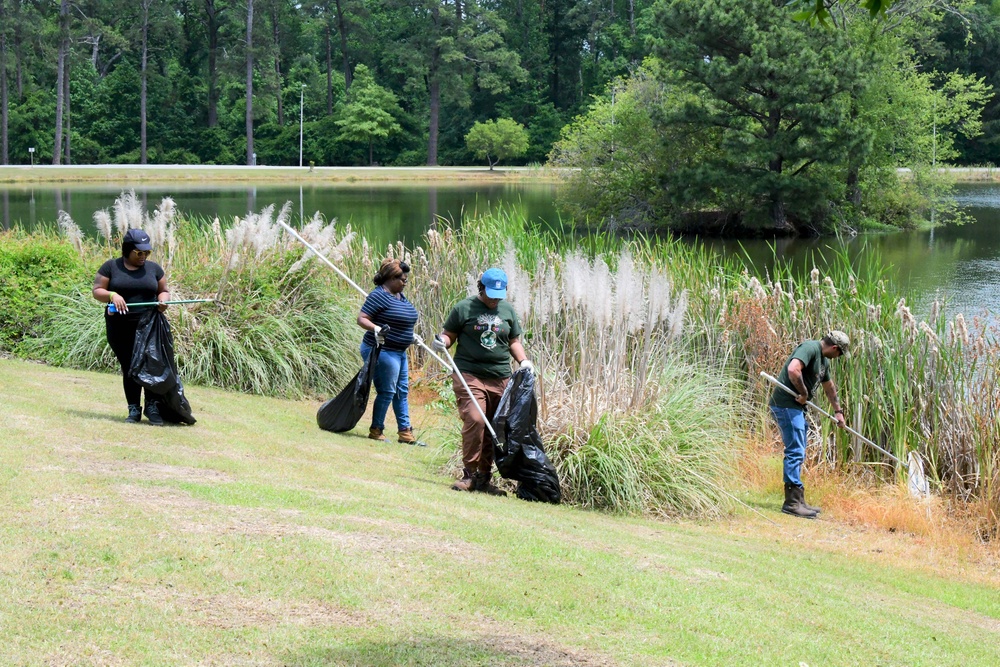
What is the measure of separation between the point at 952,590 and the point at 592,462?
8.76ft

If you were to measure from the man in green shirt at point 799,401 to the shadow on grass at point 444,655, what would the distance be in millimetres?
5020

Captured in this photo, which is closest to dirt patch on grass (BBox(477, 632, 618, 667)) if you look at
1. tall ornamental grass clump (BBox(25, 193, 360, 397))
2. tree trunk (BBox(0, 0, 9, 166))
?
tall ornamental grass clump (BBox(25, 193, 360, 397))

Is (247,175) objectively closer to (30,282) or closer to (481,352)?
(30,282)

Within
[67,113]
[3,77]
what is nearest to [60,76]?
[67,113]

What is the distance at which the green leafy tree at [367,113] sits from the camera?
77312mm

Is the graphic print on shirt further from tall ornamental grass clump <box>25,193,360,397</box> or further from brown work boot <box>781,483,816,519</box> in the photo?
tall ornamental grass clump <box>25,193,360,397</box>

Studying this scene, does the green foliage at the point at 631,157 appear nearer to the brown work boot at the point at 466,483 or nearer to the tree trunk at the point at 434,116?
the brown work boot at the point at 466,483

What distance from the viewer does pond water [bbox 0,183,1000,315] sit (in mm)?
25375

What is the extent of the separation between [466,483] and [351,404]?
2116 mm

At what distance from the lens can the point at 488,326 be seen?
26.0ft

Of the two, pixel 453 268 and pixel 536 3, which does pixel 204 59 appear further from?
pixel 453 268

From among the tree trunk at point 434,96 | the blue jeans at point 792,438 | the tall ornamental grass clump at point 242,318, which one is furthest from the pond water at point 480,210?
the tree trunk at point 434,96

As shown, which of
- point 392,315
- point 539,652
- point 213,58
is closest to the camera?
point 539,652

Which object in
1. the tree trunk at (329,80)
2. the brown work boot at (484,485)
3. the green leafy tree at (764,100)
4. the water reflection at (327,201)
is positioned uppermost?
the tree trunk at (329,80)
